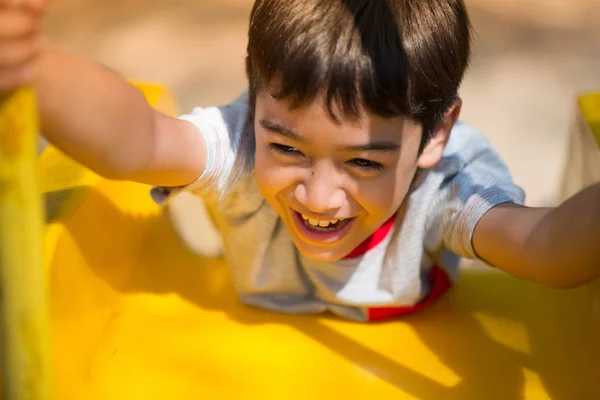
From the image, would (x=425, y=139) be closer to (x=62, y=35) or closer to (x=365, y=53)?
(x=365, y=53)

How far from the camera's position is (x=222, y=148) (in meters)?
0.63

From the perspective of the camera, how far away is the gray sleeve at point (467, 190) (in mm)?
627

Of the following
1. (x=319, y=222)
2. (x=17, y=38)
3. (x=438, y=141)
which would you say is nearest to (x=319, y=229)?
(x=319, y=222)

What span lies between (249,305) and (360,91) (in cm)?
29

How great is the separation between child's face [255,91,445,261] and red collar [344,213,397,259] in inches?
1.8

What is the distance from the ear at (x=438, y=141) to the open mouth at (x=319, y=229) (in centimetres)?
7

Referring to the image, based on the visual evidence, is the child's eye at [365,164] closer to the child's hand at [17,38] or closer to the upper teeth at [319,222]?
the upper teeth at [319,222]

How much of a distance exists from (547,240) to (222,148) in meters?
0.26

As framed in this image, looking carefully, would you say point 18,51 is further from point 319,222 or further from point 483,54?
point 483,54

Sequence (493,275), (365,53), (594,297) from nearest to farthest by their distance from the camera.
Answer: (365,53) → (594,297) → (493,275)

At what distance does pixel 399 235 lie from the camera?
68cm

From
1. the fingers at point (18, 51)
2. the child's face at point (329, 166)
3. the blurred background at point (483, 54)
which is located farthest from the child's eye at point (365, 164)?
the blurred background at point (483, 54)

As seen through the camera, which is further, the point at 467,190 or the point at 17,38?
the point at 467,190

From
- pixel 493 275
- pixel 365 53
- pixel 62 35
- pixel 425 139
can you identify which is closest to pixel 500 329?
pixel 493 275
